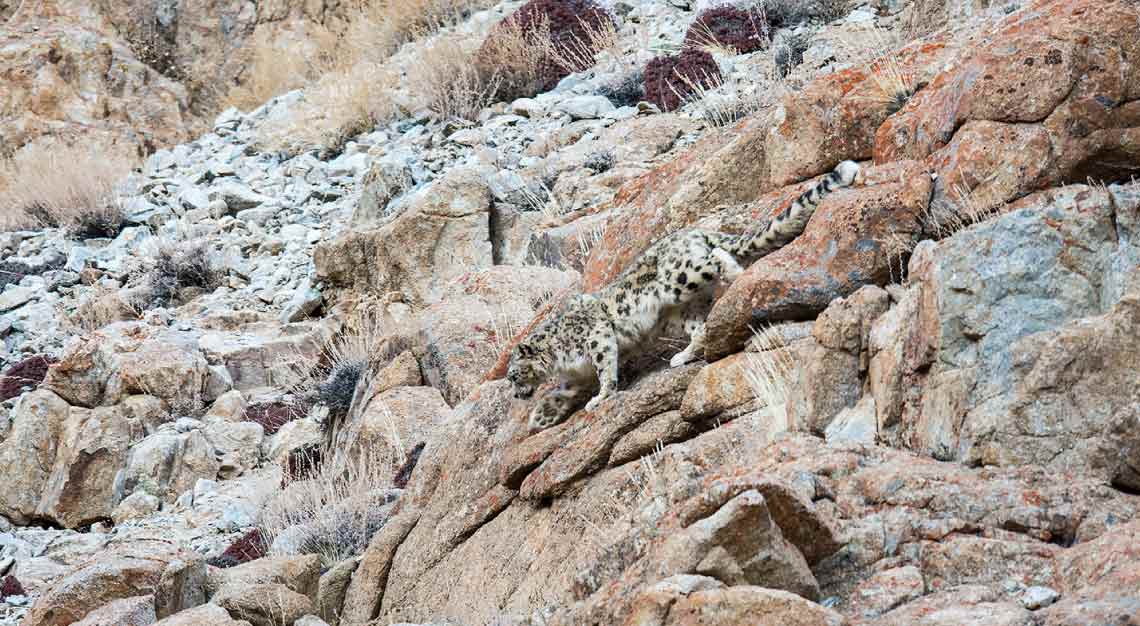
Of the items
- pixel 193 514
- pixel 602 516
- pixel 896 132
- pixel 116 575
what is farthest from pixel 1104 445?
pixel 193 514

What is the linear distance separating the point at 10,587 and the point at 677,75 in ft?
35.5

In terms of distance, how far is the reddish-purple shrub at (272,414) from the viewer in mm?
17844

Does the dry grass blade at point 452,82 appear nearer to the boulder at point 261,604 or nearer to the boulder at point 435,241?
the boulder at point 435,241

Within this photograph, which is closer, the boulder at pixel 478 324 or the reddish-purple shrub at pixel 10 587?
the boulder at pixel 478 324

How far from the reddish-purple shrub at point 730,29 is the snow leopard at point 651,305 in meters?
11.4

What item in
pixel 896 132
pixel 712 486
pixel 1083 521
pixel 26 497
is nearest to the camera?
pixel 1083 521

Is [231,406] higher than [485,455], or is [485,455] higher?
[485,455]

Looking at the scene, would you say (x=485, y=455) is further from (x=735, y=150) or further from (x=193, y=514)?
(x=193, y=514)

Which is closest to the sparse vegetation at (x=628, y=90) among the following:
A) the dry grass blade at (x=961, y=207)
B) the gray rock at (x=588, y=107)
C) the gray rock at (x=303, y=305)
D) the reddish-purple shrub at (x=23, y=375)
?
the gray rock at (x=588, y=107)

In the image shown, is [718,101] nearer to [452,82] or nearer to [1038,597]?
[452,82]

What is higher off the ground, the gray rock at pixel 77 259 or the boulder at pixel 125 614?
the boulder at pixel 125 614

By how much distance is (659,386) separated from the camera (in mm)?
8695

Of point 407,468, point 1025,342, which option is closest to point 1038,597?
point 1025,342

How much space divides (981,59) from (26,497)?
1328 cm
